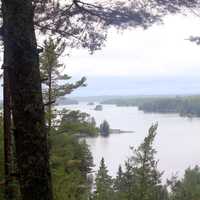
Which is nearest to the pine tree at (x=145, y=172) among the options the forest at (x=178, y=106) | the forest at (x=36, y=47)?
the forest at (x=36, y=47)

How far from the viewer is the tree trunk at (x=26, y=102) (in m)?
3.60

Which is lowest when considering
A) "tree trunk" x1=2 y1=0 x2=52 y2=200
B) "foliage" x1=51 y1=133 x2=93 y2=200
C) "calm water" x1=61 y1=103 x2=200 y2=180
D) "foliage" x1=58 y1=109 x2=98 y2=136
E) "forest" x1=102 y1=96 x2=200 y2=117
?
"calm water" x1=61 y1=103 x2=200 y2=180

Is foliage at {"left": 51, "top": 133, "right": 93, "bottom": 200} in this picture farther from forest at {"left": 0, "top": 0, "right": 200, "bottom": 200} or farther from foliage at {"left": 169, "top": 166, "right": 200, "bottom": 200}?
foliage at {"left": 169, "top": 166, "right": 200, "bottom": 200}

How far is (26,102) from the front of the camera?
11.9 ft

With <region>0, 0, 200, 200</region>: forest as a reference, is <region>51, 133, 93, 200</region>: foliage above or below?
below

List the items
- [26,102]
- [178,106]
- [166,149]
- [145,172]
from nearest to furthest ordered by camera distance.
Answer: [26,102], [145,172], [166,149], [178,106]

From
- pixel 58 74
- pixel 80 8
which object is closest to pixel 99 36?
pixel 80 8

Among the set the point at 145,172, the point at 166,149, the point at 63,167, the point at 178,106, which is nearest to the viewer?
the point at 63,167

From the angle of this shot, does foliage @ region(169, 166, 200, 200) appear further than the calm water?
No

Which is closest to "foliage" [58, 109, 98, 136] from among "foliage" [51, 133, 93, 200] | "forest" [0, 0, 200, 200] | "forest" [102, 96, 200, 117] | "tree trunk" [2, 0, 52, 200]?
"foliage" [51, 133, 93, 200]

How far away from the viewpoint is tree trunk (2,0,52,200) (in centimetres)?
360

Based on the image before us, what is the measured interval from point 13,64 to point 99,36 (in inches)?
61.8

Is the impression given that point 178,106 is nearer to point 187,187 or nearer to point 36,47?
point 187,187

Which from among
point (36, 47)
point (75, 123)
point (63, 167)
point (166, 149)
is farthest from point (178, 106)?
point (36, 47)
